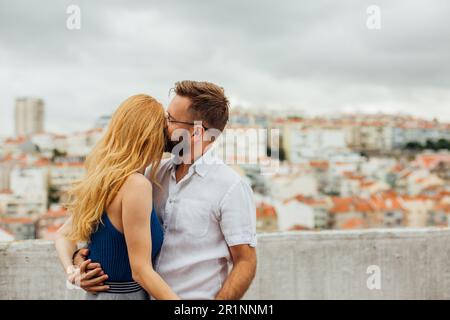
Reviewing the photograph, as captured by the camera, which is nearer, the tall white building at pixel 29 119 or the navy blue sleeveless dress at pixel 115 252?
the navy blue sleeveless dress at pixel 115 252

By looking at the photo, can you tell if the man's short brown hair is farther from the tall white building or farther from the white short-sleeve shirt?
Result: the tall white building

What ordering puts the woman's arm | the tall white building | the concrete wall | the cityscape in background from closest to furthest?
the woman's arm
the concrete wall
the cityscape in background
the tall white building

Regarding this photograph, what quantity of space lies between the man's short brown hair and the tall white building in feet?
174

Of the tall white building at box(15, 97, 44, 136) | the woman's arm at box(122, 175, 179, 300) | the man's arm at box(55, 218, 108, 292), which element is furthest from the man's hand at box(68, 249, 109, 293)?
the tall white building at box(15, 97, 44, 136)

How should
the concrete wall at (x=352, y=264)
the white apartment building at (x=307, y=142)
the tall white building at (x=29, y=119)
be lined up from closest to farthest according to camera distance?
1. the concrete wall at (x=352, y=264)
2. the tall white building at (x=29, y=119)
3. the white apartment building at (x=307, y=142)

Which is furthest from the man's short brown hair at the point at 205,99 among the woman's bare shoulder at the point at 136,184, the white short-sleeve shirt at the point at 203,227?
the woman's bare shoulder at the point at 136,184

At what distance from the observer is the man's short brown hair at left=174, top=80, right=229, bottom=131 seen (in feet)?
4.65

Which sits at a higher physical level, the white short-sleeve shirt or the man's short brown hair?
the man's short brown hair

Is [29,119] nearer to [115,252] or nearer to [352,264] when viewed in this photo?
[352,264]

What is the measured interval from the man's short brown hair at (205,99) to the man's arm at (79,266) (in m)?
0.49

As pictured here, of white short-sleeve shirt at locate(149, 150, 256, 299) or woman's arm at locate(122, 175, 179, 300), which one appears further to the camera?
white short-sleeve shirt at locate(149, 150, 256, 299)

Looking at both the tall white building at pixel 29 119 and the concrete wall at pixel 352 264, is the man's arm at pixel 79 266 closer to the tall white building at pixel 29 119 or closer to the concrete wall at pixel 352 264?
the concrete wall at pixel 352 264

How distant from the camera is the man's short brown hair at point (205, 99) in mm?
1417
